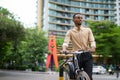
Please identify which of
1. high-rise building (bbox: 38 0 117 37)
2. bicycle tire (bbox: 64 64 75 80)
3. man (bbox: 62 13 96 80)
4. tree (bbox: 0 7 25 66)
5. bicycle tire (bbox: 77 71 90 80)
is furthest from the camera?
high-rise building (bbox: 38 0 117 37)

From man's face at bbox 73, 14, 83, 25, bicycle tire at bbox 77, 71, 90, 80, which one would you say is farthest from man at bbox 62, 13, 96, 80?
bicycle tire at bbox 77, 71, 90, 80

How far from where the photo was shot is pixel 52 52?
54969 mm

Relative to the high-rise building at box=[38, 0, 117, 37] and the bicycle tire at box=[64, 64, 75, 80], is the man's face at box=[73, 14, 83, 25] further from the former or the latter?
the high-rise building at box=[38, 0, 117, 37]

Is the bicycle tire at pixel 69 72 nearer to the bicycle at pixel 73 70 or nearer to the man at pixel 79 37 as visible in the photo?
the bicycle at pixel 73 70

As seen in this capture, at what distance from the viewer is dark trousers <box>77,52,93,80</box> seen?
5.84 metres

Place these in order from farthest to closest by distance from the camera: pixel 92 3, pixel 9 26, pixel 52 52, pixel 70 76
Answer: pixel 92 3 → pixel 52 52 → pixel 9 26 → pixel 70 76

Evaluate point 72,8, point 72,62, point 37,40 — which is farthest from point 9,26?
point 72,8

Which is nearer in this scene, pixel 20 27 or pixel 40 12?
pixel 20 27

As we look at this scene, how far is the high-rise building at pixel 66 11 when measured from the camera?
94938 millimetres

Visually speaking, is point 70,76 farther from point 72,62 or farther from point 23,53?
point 23,53

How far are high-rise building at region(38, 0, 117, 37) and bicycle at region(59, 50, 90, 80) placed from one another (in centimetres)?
8328

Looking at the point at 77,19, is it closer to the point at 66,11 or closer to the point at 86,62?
the point at 86,62

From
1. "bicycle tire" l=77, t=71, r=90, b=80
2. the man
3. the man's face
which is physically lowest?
"bicycle tire" l=77, t=71, r=90, b=80

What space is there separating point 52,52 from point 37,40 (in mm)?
3221
